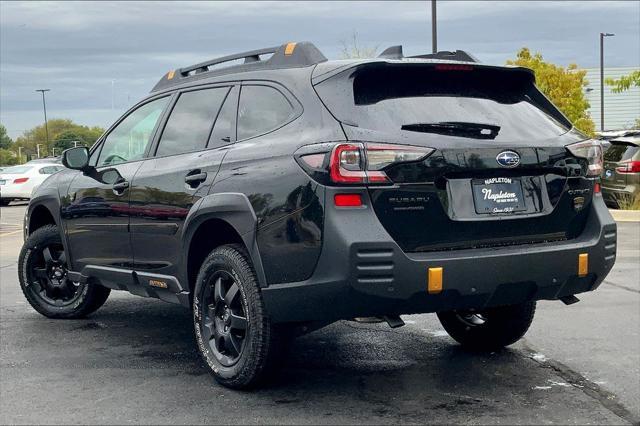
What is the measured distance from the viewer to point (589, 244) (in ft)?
17.1

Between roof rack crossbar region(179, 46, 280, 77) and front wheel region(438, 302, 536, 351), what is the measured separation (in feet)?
6.87

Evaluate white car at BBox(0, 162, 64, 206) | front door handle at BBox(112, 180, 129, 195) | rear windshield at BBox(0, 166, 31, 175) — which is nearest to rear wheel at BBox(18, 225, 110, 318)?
front door handle at BBox(112, 180, 129, 195)

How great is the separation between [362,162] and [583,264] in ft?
4.73

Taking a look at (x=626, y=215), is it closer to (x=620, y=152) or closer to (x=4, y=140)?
(x=620, y=152)

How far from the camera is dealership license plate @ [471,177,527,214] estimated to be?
4.87 metres

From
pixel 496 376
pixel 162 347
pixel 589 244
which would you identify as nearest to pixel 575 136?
pixel 589 244

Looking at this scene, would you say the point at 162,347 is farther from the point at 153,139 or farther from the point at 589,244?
the point at 589,244

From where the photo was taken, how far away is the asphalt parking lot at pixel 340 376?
489cm

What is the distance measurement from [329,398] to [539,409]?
3.69 feet

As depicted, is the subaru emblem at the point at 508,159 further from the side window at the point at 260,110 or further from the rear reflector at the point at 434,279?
the side window at the point at 260,110

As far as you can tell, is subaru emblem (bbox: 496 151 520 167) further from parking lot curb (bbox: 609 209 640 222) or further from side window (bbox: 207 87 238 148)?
parking lot curb (bbox: 609 209 640 222)

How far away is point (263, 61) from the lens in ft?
18.7

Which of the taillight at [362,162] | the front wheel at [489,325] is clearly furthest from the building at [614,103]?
the taillight at [362,162]

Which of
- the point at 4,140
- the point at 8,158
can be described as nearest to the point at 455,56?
the point at 8,158
